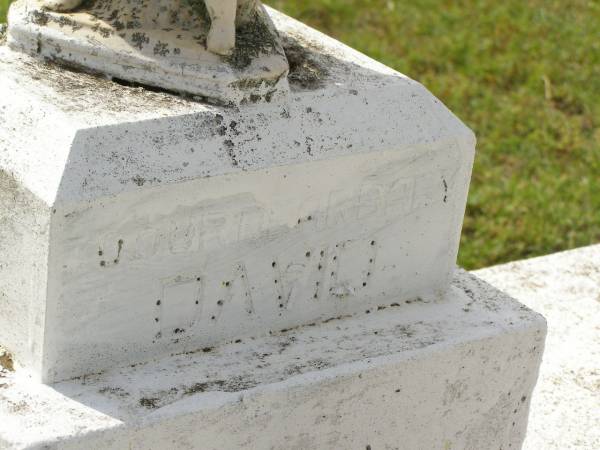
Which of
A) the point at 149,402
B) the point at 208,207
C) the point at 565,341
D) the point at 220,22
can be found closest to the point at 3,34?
the point at 220,22

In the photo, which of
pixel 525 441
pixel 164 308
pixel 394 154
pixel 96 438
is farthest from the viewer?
pixel 525 441

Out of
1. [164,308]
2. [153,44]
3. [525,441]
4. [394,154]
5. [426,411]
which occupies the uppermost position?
[153,44]

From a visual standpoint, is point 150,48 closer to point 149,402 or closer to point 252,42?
point 252,42

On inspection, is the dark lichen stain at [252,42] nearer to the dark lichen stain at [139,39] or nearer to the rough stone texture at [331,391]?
the dark lichen stain at [139,39]

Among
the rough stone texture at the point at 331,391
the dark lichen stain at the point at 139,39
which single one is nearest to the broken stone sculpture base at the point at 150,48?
the dark lichen stain at the point at 139,39

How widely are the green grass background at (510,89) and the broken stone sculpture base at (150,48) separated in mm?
2212

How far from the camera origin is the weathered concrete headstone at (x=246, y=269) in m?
2.52

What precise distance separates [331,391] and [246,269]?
0.33 meters

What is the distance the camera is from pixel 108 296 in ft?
8.48

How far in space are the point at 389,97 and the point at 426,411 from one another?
762mm

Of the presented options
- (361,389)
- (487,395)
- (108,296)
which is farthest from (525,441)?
(108,296)

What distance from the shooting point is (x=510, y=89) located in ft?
19.6

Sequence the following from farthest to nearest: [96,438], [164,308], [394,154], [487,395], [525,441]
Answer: [525,441], [487,395], [394,154], [164,308], [96,438]

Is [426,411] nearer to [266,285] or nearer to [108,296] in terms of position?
[266,285]
